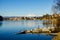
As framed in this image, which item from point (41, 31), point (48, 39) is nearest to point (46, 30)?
point (41, 31)

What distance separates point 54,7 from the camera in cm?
1738

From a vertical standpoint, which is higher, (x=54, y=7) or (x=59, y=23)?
(x=54, y=7)

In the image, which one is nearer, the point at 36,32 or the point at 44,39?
the point at 44,39

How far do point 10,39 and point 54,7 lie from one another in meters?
5.95

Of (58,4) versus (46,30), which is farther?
(46,30)

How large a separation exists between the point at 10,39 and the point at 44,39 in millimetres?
3154

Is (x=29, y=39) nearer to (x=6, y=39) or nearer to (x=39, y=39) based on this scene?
(x=39, y=39)

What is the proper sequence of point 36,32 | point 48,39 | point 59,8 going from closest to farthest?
1. point 48,39
2. point 59,8
3. point 36,32

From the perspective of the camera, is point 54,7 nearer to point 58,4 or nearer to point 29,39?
point 58,4

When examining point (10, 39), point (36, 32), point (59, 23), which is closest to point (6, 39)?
point (10, 39)

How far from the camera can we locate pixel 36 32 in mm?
18859

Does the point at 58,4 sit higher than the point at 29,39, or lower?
higher

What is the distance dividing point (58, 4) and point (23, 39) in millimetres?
5198

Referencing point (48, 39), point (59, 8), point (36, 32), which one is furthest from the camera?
point (36, 32)
